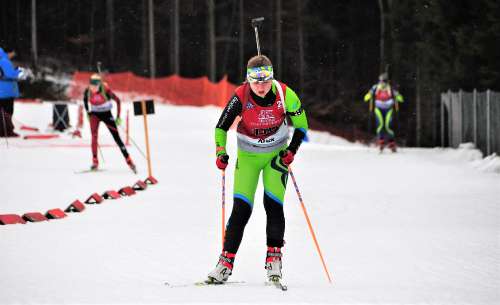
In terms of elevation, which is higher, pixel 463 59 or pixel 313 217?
pixel 463 59

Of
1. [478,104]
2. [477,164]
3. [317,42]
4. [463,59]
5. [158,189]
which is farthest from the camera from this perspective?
[317,42]

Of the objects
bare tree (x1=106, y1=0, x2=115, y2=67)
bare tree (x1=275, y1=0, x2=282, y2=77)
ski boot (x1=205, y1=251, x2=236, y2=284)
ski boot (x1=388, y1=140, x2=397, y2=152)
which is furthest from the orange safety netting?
ski boot (x1=205, y1=251, x2=236, y2=284)

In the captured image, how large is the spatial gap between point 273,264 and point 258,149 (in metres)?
0.97

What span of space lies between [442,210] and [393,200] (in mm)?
1280

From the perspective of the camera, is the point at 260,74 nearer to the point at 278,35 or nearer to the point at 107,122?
the point at 107,122

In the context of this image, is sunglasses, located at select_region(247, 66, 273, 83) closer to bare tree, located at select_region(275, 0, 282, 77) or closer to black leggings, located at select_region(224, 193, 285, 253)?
black leggings, located at select_region(224, 193, 285, 253)

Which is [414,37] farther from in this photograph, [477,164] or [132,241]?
[132,241]

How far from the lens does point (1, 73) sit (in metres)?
23.8

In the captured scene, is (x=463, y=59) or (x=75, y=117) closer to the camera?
(x=463, y=59)

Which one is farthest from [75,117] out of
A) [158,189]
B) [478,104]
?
[158,189]

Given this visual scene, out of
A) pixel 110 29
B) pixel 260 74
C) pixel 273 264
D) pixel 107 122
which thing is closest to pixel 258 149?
pixel 260 74

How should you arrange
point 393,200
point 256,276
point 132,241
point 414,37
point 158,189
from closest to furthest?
point 256,276, point 132,241, point 393,200, point 158,189, point 414,37

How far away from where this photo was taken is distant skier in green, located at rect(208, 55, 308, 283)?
24.6ft

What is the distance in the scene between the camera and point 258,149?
758 cm
